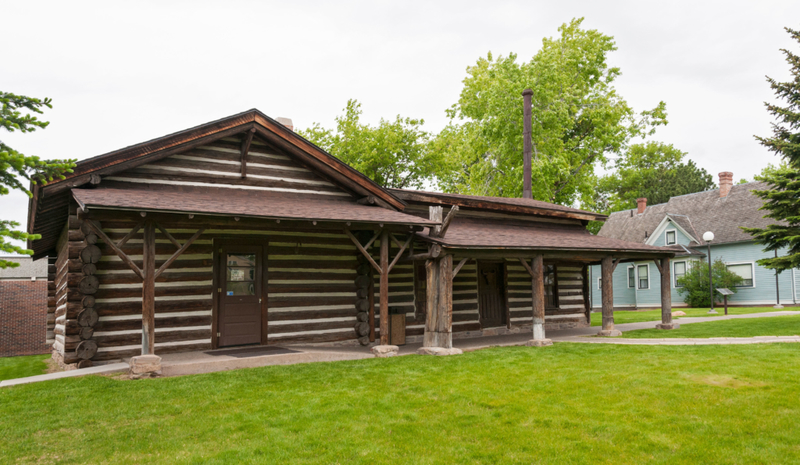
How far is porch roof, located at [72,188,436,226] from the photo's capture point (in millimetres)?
9117

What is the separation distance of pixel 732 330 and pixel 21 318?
96.4 ft

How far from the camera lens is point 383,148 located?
135 ft

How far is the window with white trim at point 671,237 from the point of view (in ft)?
111

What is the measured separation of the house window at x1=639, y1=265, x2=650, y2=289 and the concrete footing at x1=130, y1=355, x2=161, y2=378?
3260 cm

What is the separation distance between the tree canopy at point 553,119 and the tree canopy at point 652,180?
11418 mm

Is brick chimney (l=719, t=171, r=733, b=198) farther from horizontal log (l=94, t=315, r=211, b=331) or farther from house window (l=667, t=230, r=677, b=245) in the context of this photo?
horizontal log (l=94, t=315, r=211, b=331)

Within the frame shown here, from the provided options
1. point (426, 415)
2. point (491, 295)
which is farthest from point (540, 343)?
point (426, 415)

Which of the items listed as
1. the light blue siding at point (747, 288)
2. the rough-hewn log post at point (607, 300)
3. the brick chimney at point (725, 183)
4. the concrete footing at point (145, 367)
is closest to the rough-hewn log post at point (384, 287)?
the concrete footing at point (145, 367)

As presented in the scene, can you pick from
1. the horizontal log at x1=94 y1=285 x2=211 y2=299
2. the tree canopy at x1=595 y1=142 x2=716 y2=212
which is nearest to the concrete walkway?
the horizontal log at x1=94 y1=285 x2=211 y2=299

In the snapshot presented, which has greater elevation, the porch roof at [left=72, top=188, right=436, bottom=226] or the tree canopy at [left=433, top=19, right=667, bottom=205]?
the tree canopy at [left=433, top=19, right=667, bottom=205]

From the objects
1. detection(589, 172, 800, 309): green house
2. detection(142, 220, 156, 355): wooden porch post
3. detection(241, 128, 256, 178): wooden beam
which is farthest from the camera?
detection(589, 172, 800, 309): green house

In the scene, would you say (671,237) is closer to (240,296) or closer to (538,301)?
(538,301)

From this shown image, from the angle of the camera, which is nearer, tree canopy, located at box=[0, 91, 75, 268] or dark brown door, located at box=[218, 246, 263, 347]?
tree canopy, located at box=[0, 91, 75, 268]

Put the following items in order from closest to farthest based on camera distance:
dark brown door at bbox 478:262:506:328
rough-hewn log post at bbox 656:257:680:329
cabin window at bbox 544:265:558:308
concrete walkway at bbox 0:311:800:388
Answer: concrete walkway at bbox 0:311:800:388 → rough-hewn log post at bbox 656:257:680:329 → dark brown door at bbox 478:262:506:328 → cabin window at bbox 544:265:558:308
